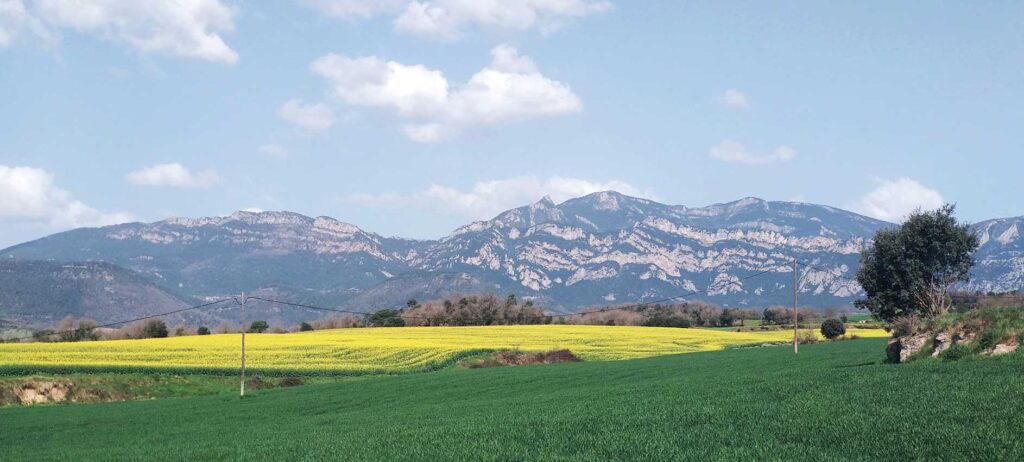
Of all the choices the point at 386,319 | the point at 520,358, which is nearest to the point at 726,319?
the point at 386,319

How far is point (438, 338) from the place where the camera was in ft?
298

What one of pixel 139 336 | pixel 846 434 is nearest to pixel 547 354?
pixel 846 434

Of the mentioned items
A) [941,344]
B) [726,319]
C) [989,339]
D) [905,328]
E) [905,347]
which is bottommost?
[726,319]

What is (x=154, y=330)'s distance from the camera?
111 metres

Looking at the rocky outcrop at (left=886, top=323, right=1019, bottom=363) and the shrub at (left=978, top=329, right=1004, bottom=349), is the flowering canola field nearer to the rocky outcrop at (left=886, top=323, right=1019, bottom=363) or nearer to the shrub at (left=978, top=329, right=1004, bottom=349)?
the rocky outcrop at (left=886, top=323, right=1019, bottom=363)

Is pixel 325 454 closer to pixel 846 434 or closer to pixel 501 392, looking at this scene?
pixel 846 434

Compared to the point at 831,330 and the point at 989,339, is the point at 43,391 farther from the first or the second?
the point at 831,330

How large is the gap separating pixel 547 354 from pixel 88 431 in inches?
1814

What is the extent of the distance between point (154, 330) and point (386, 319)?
4142 cm

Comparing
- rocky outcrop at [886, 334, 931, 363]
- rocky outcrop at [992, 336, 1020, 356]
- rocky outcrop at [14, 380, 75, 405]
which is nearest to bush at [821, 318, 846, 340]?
rocky outcrop at [886, 334, 931, 363]

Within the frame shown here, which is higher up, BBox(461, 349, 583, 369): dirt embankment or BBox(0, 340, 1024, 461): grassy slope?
BBox(0, 340, 1024, 461): grassy slope

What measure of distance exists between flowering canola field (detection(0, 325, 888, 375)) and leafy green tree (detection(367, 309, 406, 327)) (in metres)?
42.9

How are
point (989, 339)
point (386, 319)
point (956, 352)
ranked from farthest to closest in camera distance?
1. point (386, 319)
2. point (956, 352)
3. point (989, 339)

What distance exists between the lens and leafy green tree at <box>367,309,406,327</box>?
141 meters
